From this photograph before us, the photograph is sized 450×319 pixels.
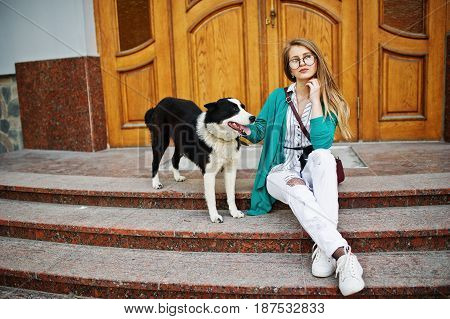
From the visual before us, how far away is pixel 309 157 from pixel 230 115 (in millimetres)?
582

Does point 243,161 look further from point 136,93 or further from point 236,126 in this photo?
point 136,93

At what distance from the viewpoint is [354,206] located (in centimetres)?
306

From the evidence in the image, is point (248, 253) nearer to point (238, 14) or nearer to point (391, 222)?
point (391, 222)

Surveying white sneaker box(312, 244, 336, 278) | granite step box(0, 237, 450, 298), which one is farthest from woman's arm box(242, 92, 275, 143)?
white sneaker box(312, 244, 336, 278)

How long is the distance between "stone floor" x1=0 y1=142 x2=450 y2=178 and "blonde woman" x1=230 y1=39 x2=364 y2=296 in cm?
74

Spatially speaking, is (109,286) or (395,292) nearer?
(395,292)

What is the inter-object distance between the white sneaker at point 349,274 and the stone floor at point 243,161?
1.32 metres

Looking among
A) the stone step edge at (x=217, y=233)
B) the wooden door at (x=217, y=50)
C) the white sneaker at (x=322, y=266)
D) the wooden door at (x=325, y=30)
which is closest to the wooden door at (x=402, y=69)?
the wooden door at (x=325, y=30)

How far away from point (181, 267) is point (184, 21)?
3.04 metres

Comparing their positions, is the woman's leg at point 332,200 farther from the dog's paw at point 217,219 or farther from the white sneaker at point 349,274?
the dog's paw at point 217,219

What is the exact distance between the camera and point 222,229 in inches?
111

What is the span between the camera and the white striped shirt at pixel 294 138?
289cm
